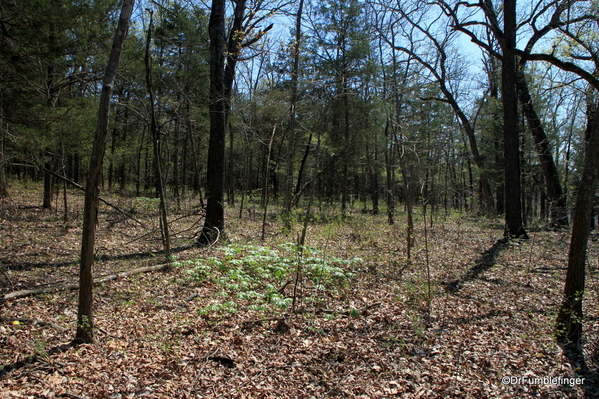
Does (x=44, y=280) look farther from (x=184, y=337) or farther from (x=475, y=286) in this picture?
A: (x=475, y=286)

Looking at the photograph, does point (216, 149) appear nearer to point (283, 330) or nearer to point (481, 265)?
point (283, 330)

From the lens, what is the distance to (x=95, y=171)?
11.0 ft

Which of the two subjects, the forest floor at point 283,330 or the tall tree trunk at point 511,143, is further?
the tall tree trunk at point 511,143

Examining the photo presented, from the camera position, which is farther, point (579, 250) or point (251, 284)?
point (251, 284)

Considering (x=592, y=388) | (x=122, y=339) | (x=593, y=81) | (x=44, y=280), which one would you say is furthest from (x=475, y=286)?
(x=44, y=280)

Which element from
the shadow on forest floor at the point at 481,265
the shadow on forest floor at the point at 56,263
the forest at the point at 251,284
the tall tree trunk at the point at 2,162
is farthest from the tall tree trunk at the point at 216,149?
the shadow on forest floor at the point at 481,265

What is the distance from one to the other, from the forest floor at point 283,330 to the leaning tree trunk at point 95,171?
67 cm

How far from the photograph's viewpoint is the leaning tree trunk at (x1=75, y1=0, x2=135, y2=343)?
134 inches

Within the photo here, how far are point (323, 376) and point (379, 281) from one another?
133 inches

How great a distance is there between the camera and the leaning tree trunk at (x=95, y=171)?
3.40 m

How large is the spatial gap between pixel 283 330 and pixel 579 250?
3.70m

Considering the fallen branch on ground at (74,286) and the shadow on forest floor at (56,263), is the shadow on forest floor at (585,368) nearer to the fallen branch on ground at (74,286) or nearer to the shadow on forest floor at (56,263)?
the fallen branch on ground at (74,286)

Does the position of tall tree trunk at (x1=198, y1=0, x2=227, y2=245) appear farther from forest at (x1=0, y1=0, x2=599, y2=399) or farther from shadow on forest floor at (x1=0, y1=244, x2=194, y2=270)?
shadow on forest floor at (x1=0, y1=244, x2=194, y2=270)

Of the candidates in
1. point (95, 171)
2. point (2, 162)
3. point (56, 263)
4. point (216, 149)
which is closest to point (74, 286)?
point (56, 263)
